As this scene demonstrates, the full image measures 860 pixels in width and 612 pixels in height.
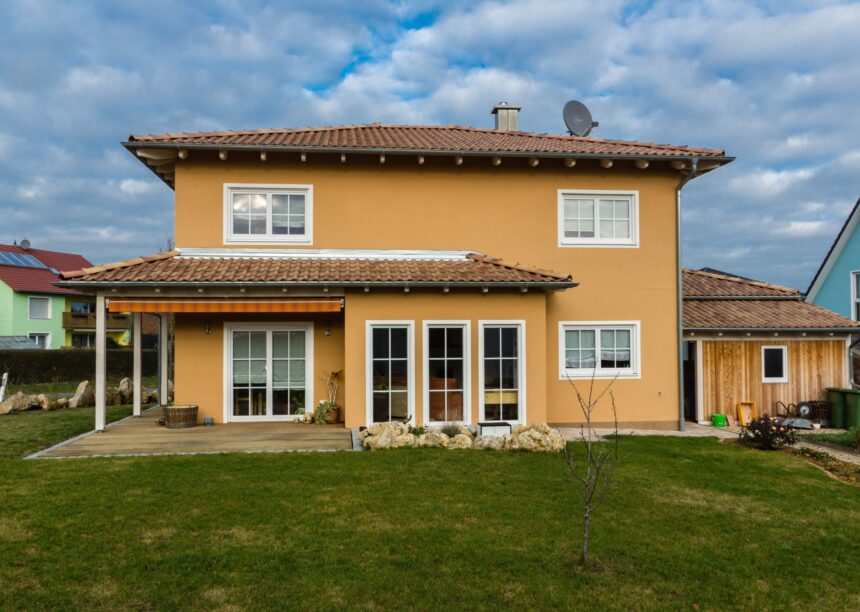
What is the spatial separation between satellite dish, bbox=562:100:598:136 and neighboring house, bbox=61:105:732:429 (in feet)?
9.69

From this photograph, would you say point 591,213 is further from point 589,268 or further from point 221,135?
point 221,135

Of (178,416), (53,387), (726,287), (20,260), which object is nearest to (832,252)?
(726,287)

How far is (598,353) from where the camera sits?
16547 millimetres

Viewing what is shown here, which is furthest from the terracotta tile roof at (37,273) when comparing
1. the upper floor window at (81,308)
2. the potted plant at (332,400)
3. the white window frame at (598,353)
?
the white window frame at (598,353)

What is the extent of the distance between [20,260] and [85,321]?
7982 millimetres

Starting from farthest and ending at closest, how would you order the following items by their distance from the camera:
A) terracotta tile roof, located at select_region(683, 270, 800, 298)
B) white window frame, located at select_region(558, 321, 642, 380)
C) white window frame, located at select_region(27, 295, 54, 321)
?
white window frame, located at select_region(27, 295, 54, 321), terracotta tile roof, located at select_region(683, 270, 800, 298), white window frame, located at select_region(558, 321, 642, 380)

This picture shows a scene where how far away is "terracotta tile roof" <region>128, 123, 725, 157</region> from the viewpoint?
15.6 metres

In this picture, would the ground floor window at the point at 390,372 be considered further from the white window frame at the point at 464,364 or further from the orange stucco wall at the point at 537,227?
the orange stucco wall at the point at 537,227

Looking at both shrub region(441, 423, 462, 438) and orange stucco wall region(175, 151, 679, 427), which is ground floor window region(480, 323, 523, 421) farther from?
orange stucco wall region(175, 151, 679, 427)

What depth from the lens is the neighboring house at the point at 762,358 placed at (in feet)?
56.3

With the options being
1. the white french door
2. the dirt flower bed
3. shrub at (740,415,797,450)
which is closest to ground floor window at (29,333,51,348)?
the white french door

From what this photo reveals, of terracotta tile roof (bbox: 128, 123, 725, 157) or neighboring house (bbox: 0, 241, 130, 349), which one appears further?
neighboring house (bbox: 0, 241, 130, 349)

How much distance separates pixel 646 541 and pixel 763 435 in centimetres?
769

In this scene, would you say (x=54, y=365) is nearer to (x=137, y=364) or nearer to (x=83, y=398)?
(x=83, y=398)
